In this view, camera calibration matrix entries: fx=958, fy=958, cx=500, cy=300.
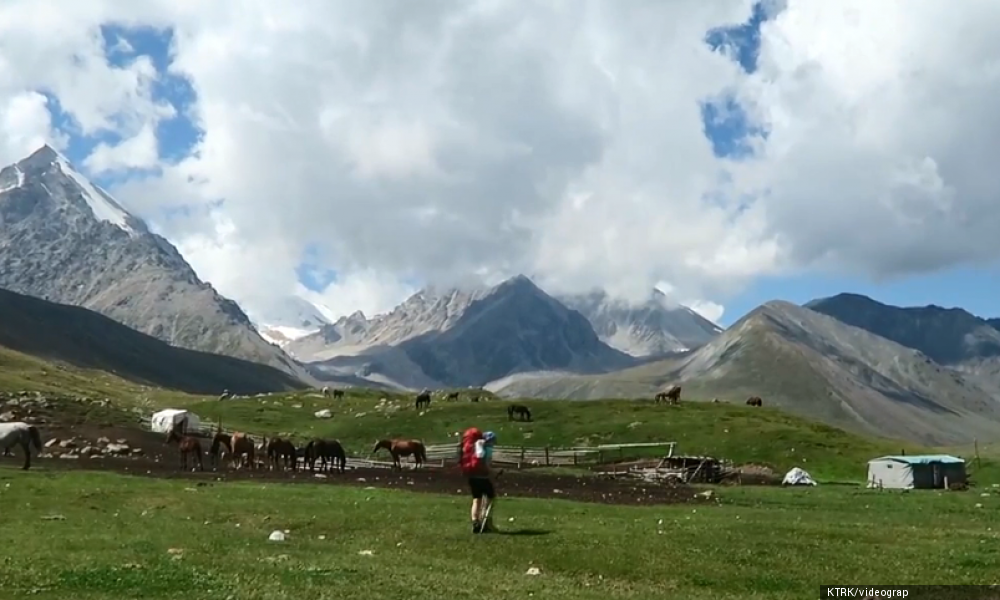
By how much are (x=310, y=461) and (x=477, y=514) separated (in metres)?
36.8

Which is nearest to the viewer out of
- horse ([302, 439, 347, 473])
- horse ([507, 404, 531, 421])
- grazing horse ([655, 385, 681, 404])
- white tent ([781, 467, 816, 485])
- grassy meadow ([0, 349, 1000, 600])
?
grassy meadow ([0, 349, 1000, 600])

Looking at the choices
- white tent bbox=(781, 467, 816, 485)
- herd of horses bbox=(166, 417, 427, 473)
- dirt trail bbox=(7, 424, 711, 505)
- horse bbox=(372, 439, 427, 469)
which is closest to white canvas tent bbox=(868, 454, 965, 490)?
white tent bbox=(781, 467, 816, 485)

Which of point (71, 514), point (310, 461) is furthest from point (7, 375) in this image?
point (71, 514)

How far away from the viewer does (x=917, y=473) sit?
212 ft

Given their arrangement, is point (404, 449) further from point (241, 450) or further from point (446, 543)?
point (446, 543)

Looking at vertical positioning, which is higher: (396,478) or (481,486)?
(481,486)

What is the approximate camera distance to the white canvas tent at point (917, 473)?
212ft

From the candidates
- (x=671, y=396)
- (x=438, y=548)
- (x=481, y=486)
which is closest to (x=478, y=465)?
(x=481, y=486)

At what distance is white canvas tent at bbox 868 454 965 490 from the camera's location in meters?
64.7

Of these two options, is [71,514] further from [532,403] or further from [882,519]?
[532,403]

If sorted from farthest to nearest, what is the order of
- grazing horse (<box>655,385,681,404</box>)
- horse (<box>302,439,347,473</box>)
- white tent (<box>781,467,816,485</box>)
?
1. grazing horse (<box>655,385,681,404</box>)
2. white tent (<box>781,467,816,485</box>)
3. horse (<box>302,439,347,473</box>)

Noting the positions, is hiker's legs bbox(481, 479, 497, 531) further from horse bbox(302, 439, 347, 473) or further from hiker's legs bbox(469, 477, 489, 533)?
horse bbox(302, 439, 347, 473)

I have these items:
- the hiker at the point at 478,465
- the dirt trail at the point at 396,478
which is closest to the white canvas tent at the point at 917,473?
the dirt trail at the point at 396,478

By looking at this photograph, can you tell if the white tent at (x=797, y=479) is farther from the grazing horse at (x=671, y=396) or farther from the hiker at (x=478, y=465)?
the grazing horse at (x=671, y=396)
